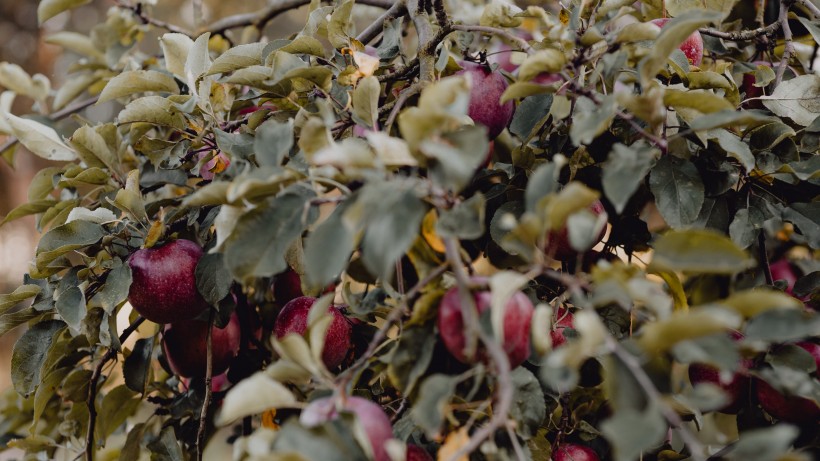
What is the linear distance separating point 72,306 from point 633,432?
577 millimetres

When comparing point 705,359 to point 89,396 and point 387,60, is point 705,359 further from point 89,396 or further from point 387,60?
point 89,396

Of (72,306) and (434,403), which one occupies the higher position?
(434,403)

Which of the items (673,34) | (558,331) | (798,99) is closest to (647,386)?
(673,34)

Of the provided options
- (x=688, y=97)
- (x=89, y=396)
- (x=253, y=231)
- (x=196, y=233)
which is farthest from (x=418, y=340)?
(x=89, y=396)

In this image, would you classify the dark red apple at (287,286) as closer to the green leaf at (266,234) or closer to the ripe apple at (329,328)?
the ripe apple at (329,328)

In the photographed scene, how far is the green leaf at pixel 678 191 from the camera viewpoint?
0.67 metres

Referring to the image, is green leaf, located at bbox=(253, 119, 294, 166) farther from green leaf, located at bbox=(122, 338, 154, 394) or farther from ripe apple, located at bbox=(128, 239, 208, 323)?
green leaf, located at bbox=(122, 338, 154, 394)

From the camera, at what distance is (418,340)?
20.4 inches

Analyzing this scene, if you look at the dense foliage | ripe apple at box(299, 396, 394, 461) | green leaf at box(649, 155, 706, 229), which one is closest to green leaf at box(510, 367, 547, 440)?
the dense foliage

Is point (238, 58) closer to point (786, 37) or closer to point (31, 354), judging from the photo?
point (31, 354)

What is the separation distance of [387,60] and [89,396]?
23.2 inches

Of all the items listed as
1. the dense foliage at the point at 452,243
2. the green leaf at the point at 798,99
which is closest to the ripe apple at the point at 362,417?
the dense foliage at the point at 452,243

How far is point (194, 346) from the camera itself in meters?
0.91

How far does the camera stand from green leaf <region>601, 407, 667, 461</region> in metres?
0.34
